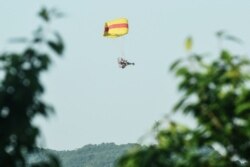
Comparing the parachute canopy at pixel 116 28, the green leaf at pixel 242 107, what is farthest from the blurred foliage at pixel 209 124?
the parachute canopy at pixel 116 28

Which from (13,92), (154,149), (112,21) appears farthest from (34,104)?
(112,21)

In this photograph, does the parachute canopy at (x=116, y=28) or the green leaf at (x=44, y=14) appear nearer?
the green leaf at (x=44, y=14)

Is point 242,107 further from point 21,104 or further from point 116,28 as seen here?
point 116,28

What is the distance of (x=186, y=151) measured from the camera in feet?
29.7

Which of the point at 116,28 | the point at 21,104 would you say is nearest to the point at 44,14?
the point at 21,104

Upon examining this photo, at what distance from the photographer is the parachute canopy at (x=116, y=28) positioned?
377 feet

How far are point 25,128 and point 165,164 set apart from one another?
2.18m

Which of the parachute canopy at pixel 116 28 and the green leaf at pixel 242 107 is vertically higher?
the green leaf at pixel 242 107

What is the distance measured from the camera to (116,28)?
4609 inches

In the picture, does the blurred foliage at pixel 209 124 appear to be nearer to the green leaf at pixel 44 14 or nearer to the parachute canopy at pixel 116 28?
the green leaf at pixel 44 14

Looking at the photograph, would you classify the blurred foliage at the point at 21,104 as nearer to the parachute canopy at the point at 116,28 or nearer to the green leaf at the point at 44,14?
the green leaf at the point at 44,14

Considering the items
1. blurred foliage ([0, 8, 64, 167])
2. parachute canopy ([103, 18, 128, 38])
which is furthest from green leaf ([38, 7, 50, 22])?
parachute canopy ([103, 18, 128, 38])

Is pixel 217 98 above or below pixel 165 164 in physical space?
above

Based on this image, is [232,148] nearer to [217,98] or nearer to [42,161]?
[217,98]
